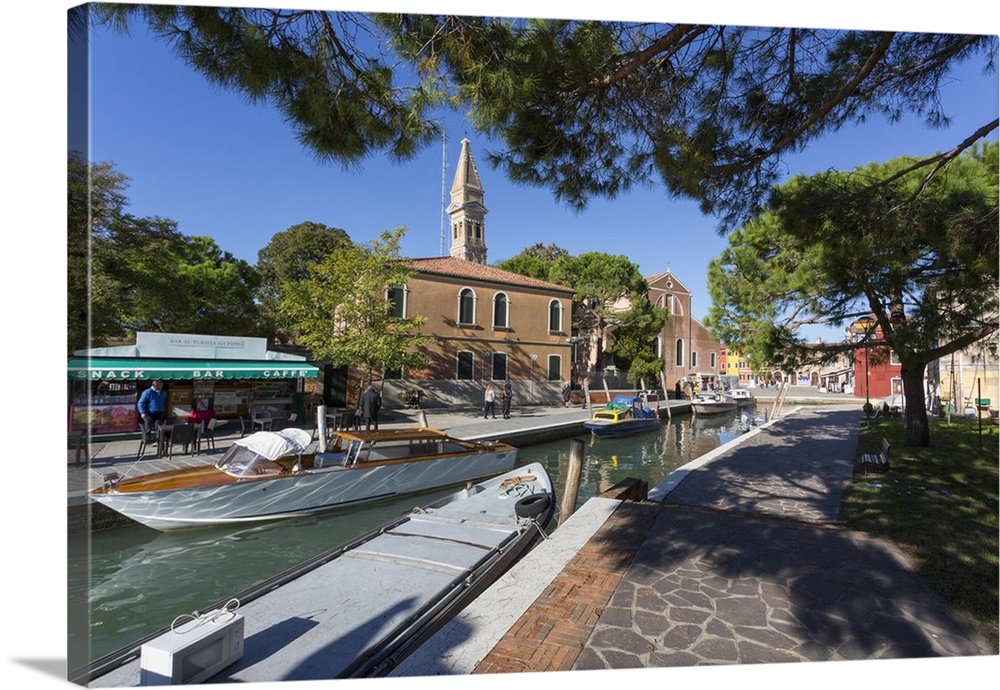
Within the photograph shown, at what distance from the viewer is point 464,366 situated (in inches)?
608

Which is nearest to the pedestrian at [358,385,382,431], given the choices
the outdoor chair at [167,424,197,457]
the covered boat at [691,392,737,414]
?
the outdoor chair at [167,424,197,457]

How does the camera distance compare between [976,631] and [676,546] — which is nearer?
[976,631]

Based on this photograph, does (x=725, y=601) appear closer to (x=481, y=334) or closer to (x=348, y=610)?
(x=348, y=610)

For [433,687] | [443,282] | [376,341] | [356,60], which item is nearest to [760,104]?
[356,60]

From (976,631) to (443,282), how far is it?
1383cm

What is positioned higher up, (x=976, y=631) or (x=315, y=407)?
(x=315, y=407)

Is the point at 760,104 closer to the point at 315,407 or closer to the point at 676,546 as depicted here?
the point at 676,546

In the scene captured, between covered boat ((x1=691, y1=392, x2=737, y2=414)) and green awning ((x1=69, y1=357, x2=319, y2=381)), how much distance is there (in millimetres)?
16155

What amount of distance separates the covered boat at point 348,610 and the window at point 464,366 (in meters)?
10.6

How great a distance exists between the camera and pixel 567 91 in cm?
322

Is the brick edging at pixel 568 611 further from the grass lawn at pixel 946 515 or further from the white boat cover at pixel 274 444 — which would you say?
the white boat cover at pixel 274 444

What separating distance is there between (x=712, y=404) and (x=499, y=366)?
30.1 feet

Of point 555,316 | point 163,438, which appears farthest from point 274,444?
point 555,316

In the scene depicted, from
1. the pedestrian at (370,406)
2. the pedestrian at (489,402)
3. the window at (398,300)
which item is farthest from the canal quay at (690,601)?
the window at (398,300)
